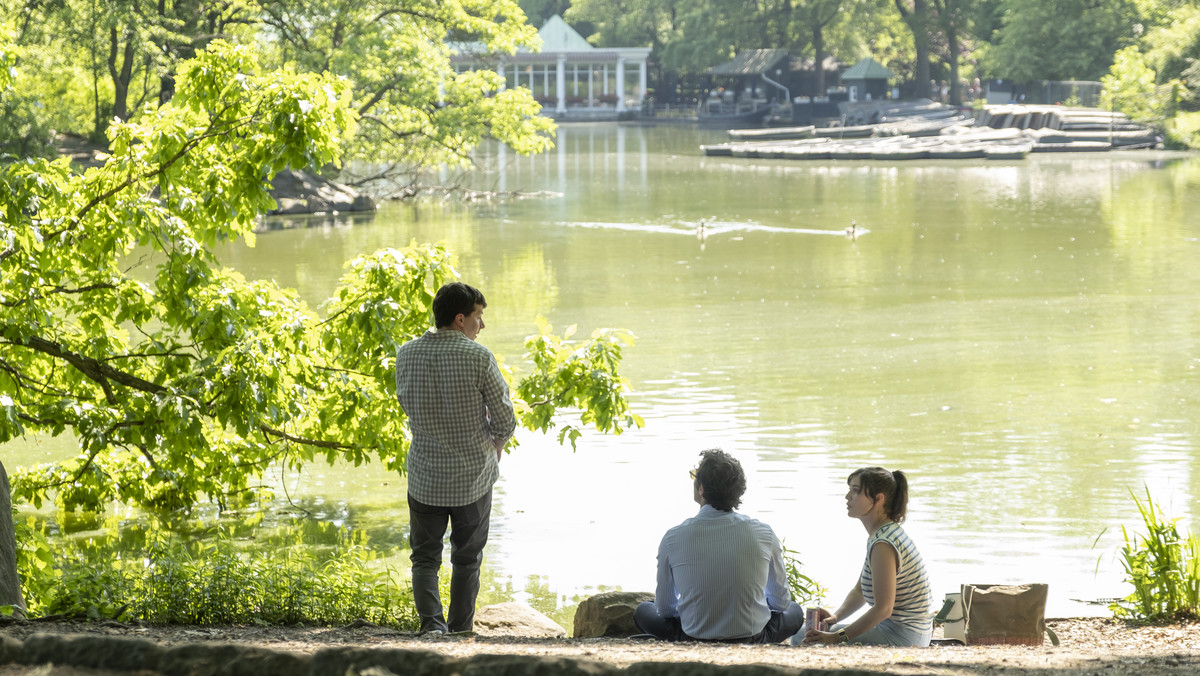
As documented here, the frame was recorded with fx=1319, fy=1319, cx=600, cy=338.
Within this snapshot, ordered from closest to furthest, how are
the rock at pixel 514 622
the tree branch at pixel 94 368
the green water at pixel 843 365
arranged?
the rock at pixel 514 622, the tree branch at pixel 94 368, the green water at pixel 843 365

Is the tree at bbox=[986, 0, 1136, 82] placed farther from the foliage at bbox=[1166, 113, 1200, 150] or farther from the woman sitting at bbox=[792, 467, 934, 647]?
the woman sitting at bbox=[792, 467, 934, 647]

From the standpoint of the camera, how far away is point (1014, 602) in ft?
16.9

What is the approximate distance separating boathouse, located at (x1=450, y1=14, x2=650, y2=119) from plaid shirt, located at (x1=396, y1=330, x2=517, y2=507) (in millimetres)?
73192

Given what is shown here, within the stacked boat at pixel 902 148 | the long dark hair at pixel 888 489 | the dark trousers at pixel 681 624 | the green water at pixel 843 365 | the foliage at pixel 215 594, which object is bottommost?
the green water at pixel 843 365

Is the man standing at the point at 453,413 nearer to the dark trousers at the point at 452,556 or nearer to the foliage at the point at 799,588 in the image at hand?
the dark trousers at the point at 452,556

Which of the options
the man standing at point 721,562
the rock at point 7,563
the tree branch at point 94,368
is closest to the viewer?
the man standing at point 721,562

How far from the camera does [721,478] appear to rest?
4.95m

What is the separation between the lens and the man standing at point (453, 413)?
201 inches

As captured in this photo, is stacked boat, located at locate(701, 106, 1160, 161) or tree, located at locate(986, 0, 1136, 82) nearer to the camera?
stacked boat, located at locate(701, 106, 1160, 161)

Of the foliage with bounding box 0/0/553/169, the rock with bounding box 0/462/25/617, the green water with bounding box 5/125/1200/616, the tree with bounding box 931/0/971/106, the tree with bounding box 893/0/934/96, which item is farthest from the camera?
the tree with bounding box 893/0/934/96

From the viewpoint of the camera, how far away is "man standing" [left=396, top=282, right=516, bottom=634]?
5117 millimetres

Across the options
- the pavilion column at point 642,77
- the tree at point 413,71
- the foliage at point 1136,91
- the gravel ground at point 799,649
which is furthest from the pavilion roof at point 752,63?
the gravel ground at point 799,649

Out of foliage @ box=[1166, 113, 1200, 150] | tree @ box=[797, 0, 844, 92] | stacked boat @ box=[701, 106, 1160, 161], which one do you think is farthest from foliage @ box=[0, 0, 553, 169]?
tree @ box=[797, 0, 844, 92]

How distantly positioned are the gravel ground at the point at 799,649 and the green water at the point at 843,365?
2.08 meters
